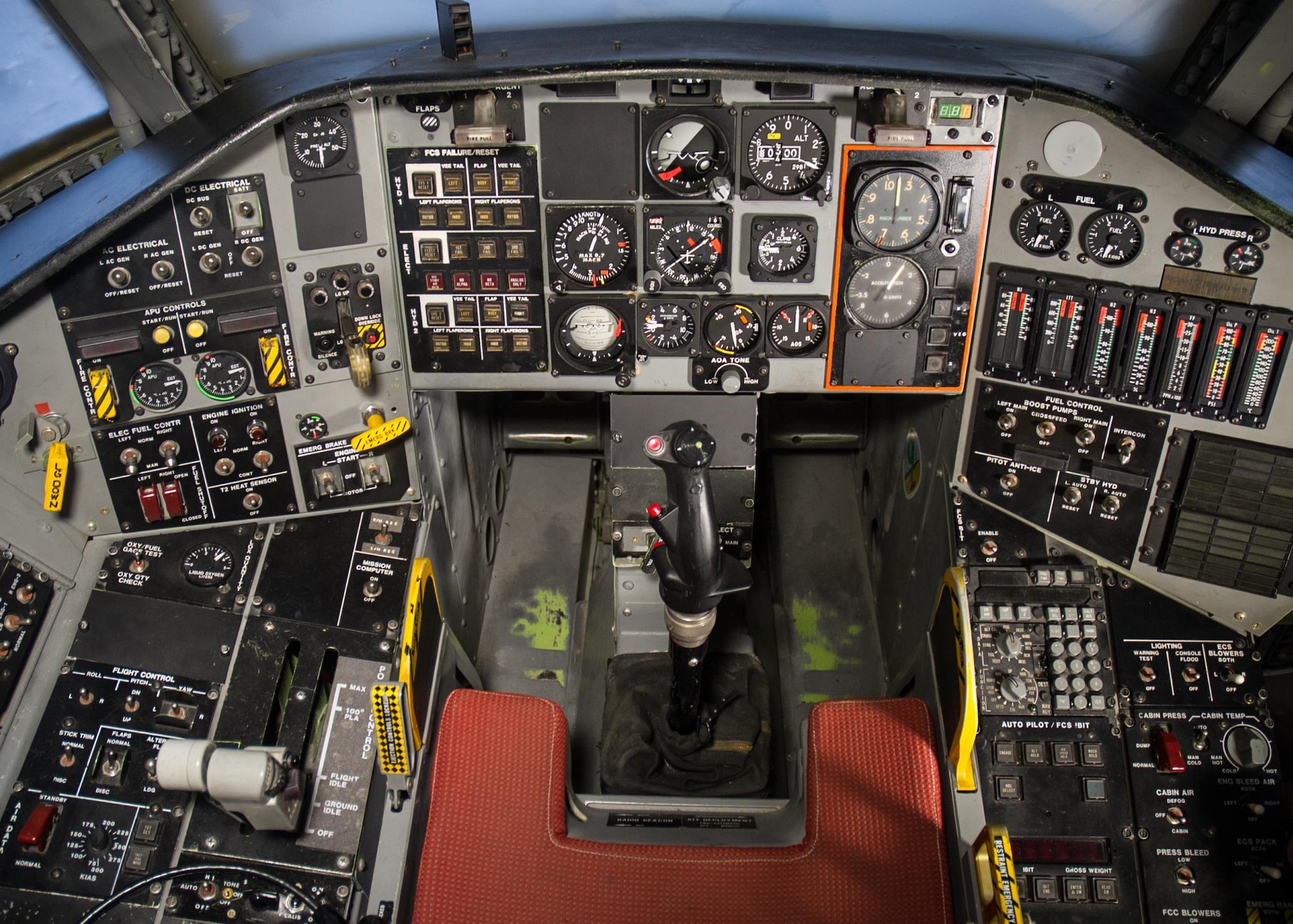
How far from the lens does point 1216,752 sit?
9.29 ft

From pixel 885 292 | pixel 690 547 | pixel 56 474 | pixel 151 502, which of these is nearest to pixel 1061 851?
pixel 690 547

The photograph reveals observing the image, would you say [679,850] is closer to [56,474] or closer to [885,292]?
[885,292]

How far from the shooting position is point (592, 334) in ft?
10.8

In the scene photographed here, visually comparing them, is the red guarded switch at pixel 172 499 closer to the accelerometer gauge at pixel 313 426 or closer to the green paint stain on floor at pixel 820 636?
the accelerometer gauge at pixel 313 426

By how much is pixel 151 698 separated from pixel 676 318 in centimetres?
207

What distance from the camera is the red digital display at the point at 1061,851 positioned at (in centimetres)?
273

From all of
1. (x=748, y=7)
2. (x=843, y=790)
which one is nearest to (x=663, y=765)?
(x=843, y=790)

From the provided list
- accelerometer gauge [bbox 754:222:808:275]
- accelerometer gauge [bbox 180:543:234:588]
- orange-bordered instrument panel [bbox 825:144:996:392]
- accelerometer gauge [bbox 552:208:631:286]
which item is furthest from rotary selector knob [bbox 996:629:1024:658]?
accelerometer gauge [bbox 180:543:234:588]

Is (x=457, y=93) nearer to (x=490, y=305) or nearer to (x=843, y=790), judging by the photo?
(x=490, y=305)

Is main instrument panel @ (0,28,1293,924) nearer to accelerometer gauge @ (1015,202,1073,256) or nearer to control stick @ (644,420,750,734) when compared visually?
accelerometer gauge @ (1015,202,1073,256)

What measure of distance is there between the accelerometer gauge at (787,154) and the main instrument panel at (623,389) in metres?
0.01

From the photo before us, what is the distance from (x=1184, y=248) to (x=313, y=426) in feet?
9.28

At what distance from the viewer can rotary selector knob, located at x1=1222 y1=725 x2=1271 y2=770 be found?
9.20ft

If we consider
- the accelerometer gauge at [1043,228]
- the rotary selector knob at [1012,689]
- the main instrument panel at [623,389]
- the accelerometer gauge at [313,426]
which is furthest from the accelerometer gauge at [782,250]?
the accelerometer gauge at [313,426]
